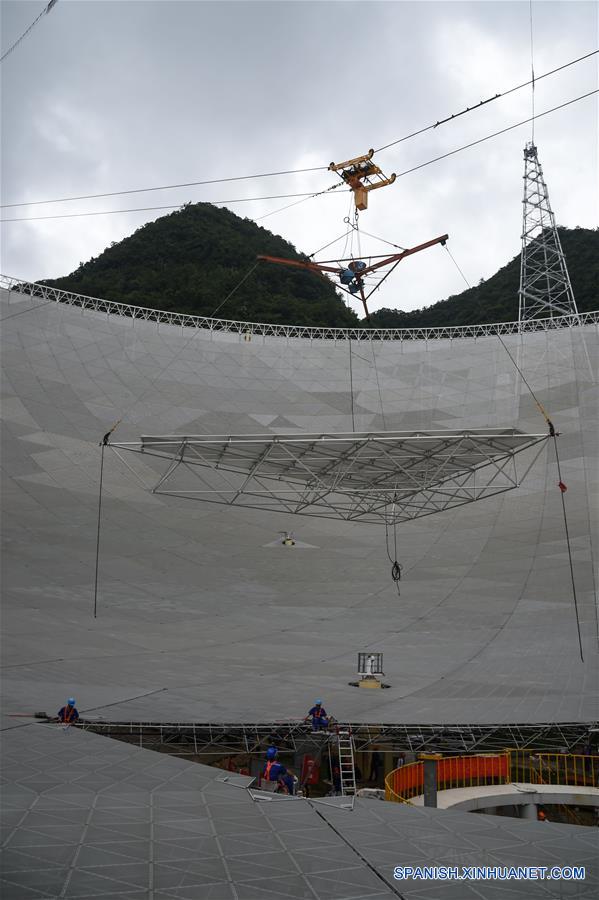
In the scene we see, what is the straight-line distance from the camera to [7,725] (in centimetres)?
1156

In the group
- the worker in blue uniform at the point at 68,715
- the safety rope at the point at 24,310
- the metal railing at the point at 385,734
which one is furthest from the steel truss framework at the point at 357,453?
the safety rope at the point at 24,310

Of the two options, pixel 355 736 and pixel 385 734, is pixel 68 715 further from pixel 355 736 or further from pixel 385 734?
pixel 385 734

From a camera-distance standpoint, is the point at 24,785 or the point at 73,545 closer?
the point at 24,785

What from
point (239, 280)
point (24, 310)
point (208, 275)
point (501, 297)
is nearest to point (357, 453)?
point (24, 310)

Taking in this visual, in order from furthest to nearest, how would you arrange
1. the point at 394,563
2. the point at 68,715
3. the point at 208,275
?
the point at 208,275
the point at 394,563
the point at 68,715

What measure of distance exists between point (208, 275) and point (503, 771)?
50436 mm

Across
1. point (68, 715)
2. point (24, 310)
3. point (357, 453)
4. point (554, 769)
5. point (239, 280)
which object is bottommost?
point (554, 769)

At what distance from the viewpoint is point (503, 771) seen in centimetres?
1515

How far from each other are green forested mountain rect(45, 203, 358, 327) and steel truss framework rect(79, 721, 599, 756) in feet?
124

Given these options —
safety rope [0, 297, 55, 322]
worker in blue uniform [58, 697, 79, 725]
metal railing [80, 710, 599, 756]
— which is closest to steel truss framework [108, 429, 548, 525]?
metal railing [80, 710, 599, 756]

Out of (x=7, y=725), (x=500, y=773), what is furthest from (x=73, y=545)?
(x=500, y=773)

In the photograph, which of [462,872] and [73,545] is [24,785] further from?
[73,545]

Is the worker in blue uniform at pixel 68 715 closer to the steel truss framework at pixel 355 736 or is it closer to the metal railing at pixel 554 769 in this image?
the steel truss framework at pixel 355 736

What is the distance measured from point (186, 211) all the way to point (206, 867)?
73732 mm
